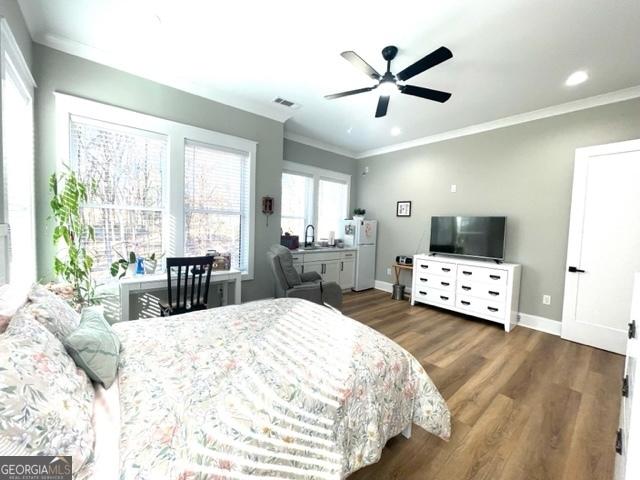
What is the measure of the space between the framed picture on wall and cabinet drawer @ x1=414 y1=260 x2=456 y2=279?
3.54 feet

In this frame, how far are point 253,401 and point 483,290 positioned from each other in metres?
3.60

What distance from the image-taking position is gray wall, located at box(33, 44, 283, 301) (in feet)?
7.82

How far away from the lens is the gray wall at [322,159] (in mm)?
4664

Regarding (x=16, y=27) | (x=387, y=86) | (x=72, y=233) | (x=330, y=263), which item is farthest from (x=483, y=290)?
(x=16, y=27)

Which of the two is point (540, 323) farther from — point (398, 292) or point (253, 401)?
point (253, 401)

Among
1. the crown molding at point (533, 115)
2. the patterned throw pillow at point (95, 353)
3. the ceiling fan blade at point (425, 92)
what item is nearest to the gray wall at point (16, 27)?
the patterned throw pillow at point (95, 353)

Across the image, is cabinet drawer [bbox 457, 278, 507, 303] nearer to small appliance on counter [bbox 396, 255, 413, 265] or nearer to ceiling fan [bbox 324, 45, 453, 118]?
small appliance on counter [bbox 396, 255, 413, 265]

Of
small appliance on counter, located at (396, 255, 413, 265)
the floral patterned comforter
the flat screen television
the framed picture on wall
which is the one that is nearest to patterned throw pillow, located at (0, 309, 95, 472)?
the floral patterned comforter

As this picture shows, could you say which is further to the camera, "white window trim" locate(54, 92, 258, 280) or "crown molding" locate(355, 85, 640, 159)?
"crown molding" locate(355, 85, 640, 159)

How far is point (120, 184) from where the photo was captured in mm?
2777

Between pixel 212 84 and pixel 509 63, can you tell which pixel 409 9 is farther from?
pixel 212 84

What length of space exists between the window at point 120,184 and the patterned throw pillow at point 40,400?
2.09 metres

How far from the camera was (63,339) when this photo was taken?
112 cm

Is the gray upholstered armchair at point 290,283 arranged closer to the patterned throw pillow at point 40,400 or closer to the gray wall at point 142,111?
the gray wall at point 142,111
